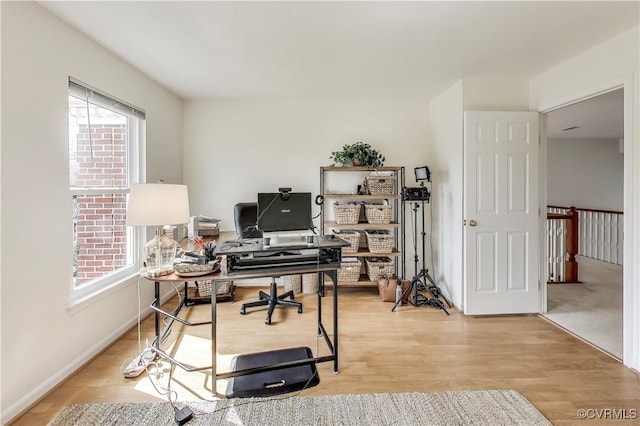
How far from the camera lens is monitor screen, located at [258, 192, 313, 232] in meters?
2.01

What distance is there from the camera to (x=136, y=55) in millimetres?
2506

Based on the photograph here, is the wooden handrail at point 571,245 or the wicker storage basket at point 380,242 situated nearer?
Answer: the wicker storage basket at point 380,242

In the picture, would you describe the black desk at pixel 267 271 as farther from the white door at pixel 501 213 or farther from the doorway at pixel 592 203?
the doorway at pixel 592 203

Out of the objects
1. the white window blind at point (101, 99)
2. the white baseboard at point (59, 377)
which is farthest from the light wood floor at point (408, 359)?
the white window blind at point (101, 99)

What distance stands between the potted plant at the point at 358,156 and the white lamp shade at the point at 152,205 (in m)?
2.14

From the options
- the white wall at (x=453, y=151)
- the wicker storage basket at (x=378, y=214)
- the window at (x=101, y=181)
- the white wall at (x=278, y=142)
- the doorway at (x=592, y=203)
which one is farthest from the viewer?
the white wall at (x=278, y=142)

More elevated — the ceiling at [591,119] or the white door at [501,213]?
the ceiling at [591,119]

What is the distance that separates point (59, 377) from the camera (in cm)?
195

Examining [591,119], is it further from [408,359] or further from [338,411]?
[338,411]

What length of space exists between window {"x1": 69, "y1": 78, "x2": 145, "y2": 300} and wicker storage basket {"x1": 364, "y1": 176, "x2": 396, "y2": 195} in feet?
8.28

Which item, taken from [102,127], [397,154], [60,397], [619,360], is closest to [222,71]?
[102,127]

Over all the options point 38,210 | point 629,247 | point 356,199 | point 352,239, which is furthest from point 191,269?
point 629,247

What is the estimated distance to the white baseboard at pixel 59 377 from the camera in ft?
5.43

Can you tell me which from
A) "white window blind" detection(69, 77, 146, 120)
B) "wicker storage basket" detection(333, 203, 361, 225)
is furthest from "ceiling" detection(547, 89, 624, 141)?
"white window blind" detection(69, 77, 146, 120)
